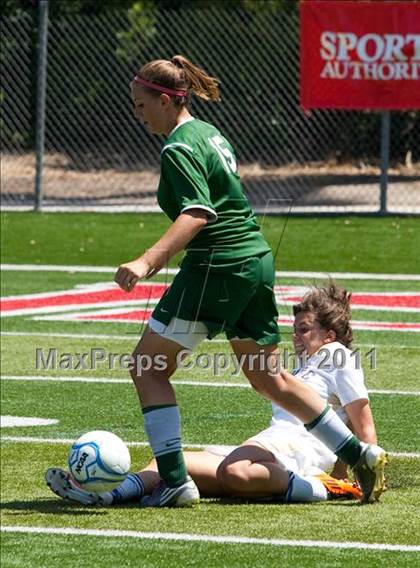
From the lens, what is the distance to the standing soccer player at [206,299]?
20.1ft

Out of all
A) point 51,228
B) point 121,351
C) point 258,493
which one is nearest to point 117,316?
point 121,351

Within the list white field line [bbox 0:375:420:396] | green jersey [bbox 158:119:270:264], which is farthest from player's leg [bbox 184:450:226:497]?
white field line [bbox 0:375:420:396]

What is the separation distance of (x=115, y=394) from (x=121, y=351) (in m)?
1.41

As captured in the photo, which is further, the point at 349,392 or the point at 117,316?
the point at 117,316

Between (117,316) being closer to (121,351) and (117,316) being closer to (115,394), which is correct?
(121,351)

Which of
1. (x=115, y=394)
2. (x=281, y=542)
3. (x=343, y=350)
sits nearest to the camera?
(x=281, y=542)

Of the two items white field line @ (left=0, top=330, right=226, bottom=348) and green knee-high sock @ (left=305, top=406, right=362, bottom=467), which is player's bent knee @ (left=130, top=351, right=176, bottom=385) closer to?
green knee-high sock @ (left=305, top=406, right=362, bottom=467)

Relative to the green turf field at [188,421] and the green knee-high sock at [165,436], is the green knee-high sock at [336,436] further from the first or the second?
the green knee-high sock at [165,436]

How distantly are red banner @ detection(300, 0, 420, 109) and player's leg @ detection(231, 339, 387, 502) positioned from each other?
37.9 ft

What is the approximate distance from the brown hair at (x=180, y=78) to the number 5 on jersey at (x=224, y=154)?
20 cm

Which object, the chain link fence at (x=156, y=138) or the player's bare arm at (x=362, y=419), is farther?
the chain link fence at (x=156, y=138)

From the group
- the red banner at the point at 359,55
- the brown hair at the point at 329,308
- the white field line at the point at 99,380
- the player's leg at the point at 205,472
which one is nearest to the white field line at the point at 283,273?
the red banner at the point at 359,55

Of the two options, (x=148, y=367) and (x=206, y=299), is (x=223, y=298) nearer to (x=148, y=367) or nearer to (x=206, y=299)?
(x=206, y=299)

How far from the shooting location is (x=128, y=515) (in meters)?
6.27
